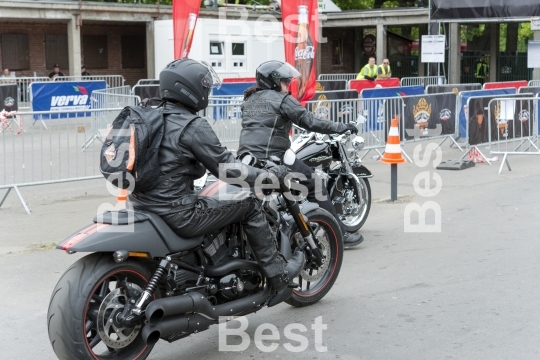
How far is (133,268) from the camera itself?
15.4 ft

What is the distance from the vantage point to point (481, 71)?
1588 inches

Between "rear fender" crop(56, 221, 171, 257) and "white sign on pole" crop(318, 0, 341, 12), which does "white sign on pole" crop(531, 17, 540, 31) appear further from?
"rear fender" crop(56, 221, 171, 257)

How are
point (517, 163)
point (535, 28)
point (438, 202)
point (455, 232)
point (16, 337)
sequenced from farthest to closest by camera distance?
point (535, 28), point (517, 163), point (438, 202), point (455, 232), point (16, 337)

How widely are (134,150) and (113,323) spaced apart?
0.98 meters

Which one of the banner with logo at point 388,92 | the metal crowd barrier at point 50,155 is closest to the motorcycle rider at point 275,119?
the metal crowd barrier at point 50,155

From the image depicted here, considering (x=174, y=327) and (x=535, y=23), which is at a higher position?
(x=535, y=23)

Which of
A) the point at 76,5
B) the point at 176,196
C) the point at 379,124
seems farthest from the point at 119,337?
the point at 76,5

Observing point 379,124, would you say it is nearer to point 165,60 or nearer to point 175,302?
point 175,302

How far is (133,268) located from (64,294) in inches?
16.3

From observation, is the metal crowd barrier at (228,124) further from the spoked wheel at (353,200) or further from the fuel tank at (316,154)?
the fuel tank at (316,154)

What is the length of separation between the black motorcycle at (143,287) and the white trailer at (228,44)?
25.6m

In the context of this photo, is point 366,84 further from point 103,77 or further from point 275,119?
point 275,119

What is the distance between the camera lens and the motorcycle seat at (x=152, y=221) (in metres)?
4.67

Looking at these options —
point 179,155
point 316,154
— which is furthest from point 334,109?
point 179,155
